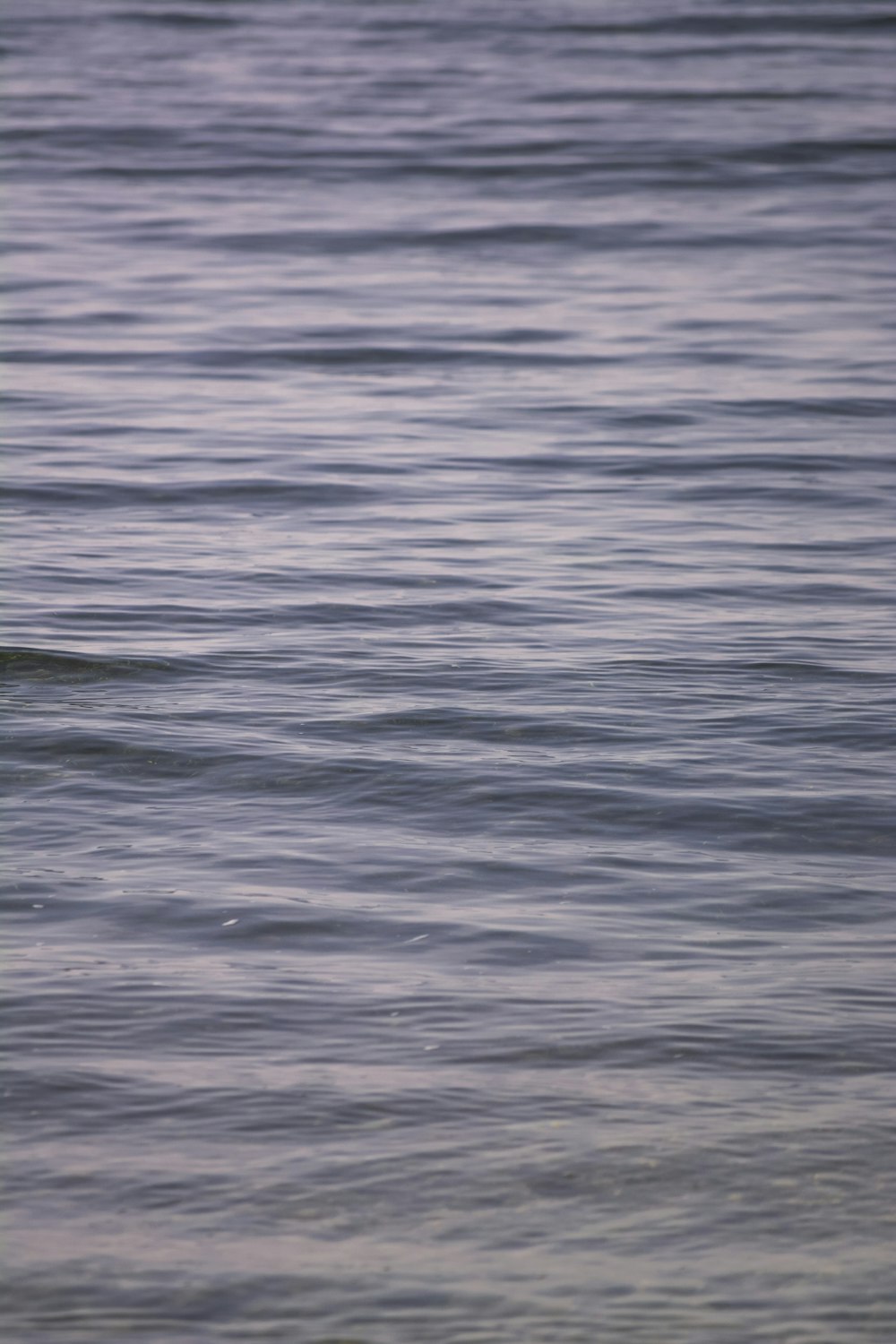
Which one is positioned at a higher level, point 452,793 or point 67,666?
point 67,666

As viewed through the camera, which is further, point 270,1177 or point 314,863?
point 314,863

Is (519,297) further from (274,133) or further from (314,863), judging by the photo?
(314,863)

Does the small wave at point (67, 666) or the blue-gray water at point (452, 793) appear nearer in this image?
the blue-gray water at point (452, 793)

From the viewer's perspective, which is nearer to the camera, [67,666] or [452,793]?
[452,793]

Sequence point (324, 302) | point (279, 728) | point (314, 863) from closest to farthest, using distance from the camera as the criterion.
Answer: point (314, 863) < point (279, 728) < point (324, 302)

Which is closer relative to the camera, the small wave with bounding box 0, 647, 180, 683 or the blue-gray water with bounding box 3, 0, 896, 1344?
the blue-gray water with bounding box 3, 0, 896, 1344

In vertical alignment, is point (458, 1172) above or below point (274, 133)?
below

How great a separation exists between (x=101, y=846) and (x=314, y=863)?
0.61 m

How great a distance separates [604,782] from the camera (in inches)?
234

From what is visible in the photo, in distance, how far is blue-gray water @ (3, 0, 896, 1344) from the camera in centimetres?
358

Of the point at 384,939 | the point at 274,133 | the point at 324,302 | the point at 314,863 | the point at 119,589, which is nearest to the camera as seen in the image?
the point at 384,939

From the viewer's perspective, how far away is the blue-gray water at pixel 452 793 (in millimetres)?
3580

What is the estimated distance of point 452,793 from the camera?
5867 mm

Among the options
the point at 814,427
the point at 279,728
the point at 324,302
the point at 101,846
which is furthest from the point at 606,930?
the point at 324,302
